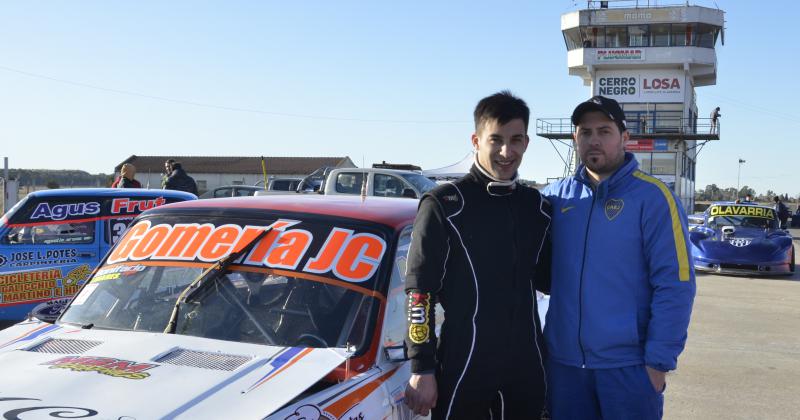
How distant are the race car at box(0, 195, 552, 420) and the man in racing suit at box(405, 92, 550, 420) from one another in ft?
0.74

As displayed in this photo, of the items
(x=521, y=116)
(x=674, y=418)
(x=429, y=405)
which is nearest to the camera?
(x=429, y=405)

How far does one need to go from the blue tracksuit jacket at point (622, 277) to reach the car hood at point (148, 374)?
0.97 metres

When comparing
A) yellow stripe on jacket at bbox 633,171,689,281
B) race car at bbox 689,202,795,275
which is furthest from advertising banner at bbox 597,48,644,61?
yellow stripe on jacket at bbox 633,171,689,281

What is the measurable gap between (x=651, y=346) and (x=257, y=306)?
1.57m

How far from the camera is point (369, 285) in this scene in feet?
9.18

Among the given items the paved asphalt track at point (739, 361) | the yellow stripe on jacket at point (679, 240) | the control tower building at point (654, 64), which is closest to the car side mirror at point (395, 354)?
the yellow stripe on jacket at point (679, 240)

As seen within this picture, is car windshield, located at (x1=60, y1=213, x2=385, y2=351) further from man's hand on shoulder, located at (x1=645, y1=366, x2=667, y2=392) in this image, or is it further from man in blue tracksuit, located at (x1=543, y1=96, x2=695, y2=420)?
man's hand on shoulder, located at (x1=645, y1=366, x2=667, y2=392)

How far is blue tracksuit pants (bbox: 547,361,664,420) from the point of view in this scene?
8.95ft

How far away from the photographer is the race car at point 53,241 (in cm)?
652

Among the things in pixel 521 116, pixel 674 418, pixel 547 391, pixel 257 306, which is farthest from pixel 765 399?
pixel 257 306

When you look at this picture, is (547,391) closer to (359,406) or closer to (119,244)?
(359,406)

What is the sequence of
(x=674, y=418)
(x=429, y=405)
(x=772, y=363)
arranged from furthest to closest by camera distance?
(x=772, y=363)
(x=674, y=418)
(x=429, y=405)

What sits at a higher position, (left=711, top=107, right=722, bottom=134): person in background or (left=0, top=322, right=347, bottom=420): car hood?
(left=711, top=107, right=722, bottom=134): person in background

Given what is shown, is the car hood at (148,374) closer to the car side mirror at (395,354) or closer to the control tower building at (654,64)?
the car side mirror at (395,354)
